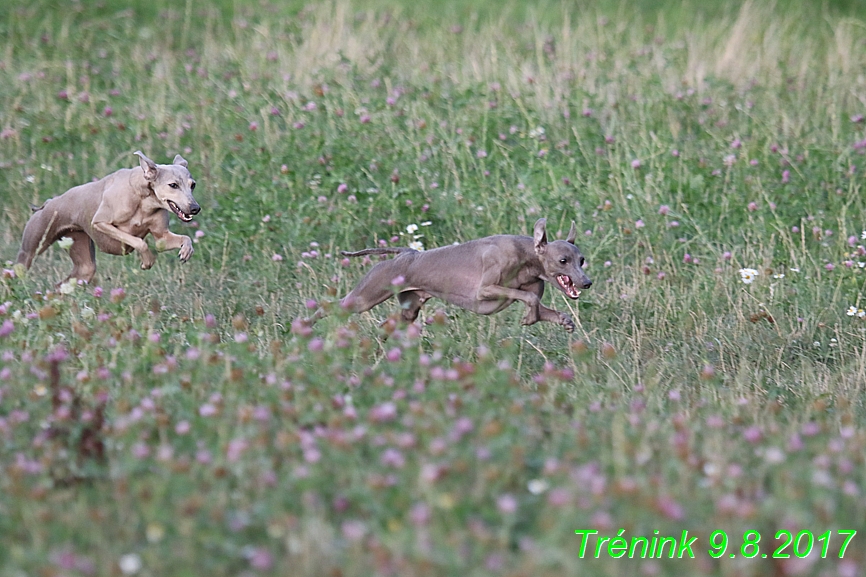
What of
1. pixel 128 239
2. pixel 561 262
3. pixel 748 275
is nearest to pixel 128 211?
pixel 128 239

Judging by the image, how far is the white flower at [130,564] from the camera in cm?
313

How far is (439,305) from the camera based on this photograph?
23.4ft

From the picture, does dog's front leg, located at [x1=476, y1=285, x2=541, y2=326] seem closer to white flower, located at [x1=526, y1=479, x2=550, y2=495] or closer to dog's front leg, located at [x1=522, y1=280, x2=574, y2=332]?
dog's front leg, located at [x1=522, y1=280, x2=574, y2=332]

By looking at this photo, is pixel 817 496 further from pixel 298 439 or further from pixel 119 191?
pixel 119 191

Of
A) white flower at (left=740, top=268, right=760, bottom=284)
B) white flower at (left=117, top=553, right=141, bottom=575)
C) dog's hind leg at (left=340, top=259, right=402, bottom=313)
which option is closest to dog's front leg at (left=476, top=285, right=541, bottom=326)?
dog's hind leg at (left=340, top=259, right=402, bottom=313)

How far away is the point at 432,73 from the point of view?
10930 mm

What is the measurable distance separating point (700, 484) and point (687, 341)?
3125mm

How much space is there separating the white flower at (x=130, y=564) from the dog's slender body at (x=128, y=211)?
2510 mm

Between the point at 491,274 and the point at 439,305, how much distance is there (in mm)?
1619

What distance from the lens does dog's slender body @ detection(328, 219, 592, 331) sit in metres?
5.49

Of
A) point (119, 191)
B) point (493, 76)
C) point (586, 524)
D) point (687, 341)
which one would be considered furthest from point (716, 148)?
point (586, 524)

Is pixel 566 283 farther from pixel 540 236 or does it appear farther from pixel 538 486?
pixel 538 486

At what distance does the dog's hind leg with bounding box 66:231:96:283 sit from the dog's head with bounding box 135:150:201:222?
1007 mm

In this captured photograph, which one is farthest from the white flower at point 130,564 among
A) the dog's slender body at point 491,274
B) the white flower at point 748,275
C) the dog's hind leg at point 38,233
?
the white flower at point 748,275
